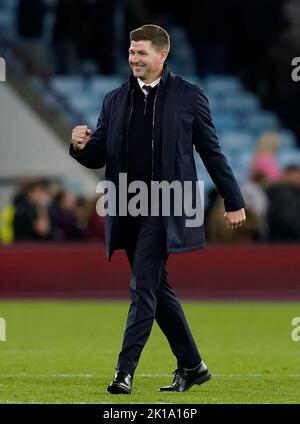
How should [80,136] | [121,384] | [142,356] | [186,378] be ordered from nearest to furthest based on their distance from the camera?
[121,384] → [80,136] → [186,378] → [142,356]

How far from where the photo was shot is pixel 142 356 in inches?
489

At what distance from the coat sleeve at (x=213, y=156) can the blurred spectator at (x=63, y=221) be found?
11095mm

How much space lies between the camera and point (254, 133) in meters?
26.6

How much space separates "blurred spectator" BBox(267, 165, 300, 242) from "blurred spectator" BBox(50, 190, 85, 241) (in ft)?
8.71

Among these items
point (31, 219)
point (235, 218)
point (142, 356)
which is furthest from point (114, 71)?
point (235, 218)

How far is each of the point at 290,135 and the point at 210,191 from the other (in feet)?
18.6

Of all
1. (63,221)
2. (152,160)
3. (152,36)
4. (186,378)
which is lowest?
(186,378)

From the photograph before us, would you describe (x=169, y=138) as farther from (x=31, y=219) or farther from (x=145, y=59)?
(x=31, y=219)

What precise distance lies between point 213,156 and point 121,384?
155 cm

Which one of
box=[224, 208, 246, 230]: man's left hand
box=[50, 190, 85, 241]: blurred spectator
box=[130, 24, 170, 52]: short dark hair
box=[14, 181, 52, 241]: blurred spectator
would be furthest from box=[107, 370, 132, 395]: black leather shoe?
box=[50, 190, 85, 241]: blurred spectator

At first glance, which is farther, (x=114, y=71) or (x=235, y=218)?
(x=114, y=71)

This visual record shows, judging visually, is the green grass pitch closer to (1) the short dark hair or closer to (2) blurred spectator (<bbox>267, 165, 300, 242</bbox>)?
(2) blurred spectator (<bbox>267, 165, 300, 242</bbox>)

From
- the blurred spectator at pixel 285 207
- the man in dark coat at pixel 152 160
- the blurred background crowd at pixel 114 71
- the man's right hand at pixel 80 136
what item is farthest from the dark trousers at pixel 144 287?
the blurred background crowd at pixel 114 71

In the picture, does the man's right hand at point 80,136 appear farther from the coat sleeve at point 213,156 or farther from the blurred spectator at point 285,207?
the blurred spectator at point 285,207
